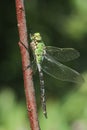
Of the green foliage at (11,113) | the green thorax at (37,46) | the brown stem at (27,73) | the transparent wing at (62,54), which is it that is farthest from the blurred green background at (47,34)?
the brown stem at (27,73)

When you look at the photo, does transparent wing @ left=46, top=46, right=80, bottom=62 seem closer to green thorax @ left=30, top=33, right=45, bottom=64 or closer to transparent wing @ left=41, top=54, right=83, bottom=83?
transparent wing @ left=41, top=54, right=83, bottom=83

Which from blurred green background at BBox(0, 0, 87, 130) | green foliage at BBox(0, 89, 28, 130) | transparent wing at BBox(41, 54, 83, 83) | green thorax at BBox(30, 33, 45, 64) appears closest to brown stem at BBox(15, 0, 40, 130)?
green thorax at BBox(30, 33, 45, 64)

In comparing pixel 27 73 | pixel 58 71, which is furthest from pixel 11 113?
pixel 27 73

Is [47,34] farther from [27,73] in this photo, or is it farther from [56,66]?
[27,73]

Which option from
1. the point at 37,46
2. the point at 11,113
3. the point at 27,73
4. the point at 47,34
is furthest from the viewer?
the point at 47,34

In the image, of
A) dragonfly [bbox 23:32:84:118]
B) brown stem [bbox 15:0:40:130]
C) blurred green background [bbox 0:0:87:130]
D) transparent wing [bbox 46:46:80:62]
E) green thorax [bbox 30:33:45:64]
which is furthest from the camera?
blurred green background [bbox 0:0:87:130]

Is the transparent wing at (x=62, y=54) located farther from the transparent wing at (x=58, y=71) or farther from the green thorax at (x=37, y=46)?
the green thorax at (x=37, y=46)
